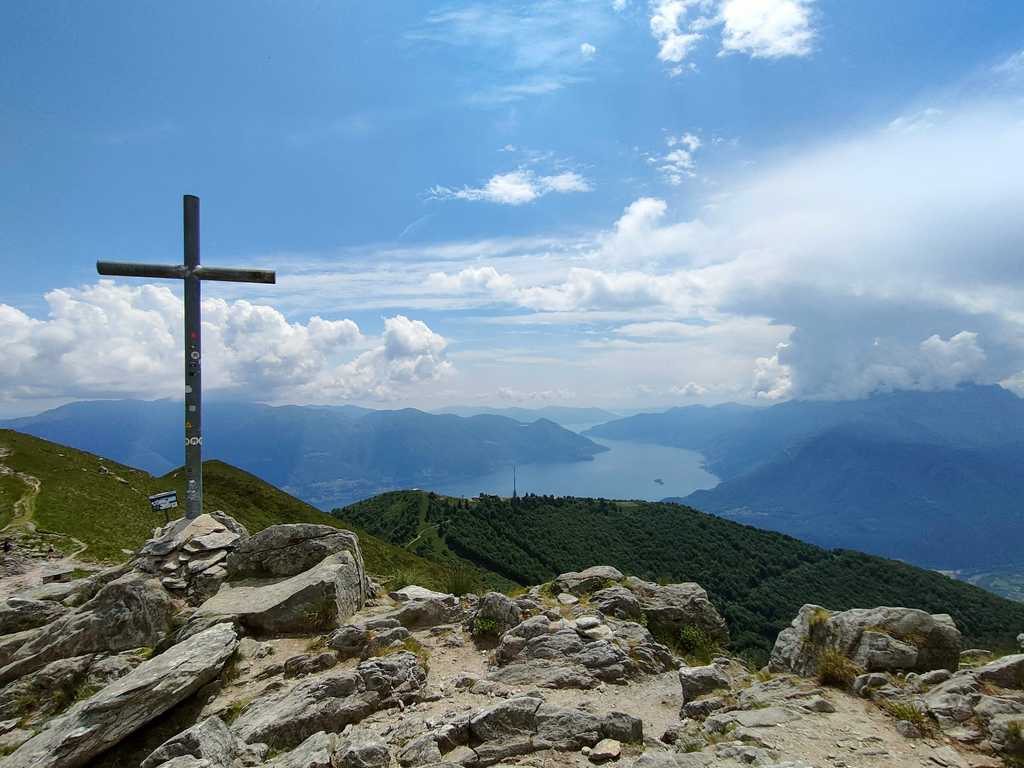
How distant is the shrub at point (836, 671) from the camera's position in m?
10.3

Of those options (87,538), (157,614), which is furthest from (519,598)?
(87,538)

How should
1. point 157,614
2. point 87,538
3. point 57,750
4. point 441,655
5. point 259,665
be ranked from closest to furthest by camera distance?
point 57,750, point 259,665, point 441,655, point 157,614, point 87,538

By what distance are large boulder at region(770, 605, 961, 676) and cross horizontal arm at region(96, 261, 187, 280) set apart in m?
20.8

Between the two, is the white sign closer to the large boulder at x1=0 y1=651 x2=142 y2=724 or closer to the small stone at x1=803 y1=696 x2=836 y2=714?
the large boulder at x1=0 y1=651 x2=142 y2=724

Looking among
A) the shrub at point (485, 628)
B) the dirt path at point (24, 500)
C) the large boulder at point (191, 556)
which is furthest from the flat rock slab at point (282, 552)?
the dirt path at point (24, 500)

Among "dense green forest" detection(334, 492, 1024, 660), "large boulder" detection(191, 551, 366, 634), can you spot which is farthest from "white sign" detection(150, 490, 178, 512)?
"dense green forest" detection(334, 492, 1024, 660)

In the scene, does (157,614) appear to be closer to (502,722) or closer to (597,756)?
(502,722)

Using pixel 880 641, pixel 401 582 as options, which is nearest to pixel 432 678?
pixel 401 582

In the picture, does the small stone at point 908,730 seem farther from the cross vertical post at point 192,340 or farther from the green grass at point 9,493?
the green grass at point 9,493

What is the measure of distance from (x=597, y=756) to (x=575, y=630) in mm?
5040

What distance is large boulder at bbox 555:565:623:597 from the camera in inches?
667

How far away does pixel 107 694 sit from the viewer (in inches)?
359

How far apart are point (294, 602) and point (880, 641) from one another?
13.5 metres

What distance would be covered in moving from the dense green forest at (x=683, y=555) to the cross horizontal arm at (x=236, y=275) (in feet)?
329
